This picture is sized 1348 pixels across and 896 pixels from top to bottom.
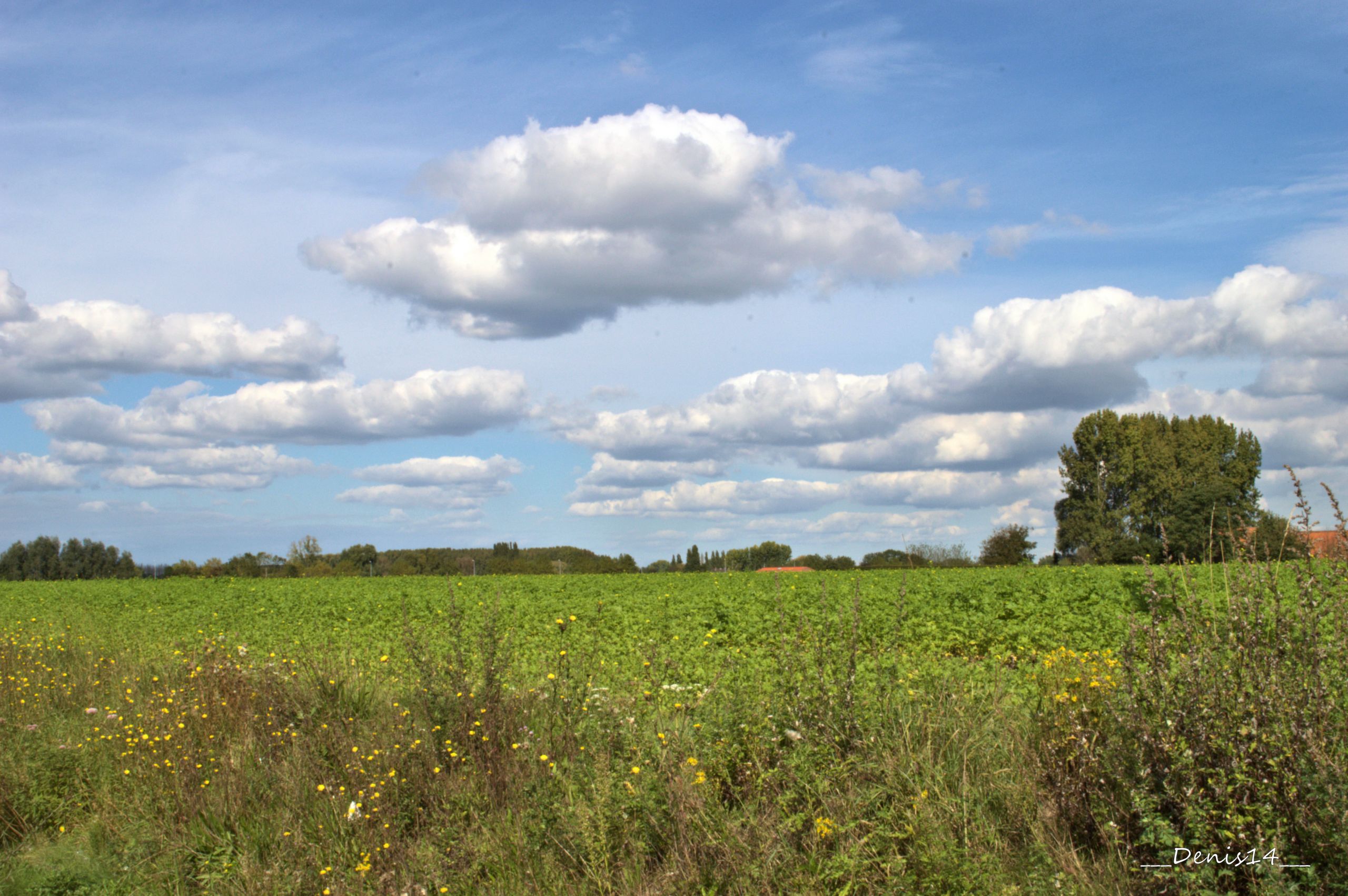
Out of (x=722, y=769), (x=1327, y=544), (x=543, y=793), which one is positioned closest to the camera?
(x=1327, y=544)

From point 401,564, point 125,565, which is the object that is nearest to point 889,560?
point 401,564

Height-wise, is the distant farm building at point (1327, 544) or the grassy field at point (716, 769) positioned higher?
the distant farm building at point (1327, 544)

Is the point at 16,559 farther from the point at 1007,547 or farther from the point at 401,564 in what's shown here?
the point at 1007,547

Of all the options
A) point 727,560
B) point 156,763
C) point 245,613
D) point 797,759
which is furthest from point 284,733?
point 727,560

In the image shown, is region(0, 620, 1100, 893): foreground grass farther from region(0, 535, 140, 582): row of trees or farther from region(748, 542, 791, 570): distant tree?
region(0, 535, 140, 582): row of trees

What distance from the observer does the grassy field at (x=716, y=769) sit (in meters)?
4.17

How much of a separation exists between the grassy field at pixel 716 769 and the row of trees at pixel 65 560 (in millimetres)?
96073

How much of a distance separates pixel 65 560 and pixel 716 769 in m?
112

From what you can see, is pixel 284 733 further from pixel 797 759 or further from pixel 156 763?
pixel 797 759

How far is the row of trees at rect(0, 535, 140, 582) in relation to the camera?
296 ft

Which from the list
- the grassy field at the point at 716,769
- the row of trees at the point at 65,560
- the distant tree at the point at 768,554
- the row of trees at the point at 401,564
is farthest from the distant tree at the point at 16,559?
the grassy field at the point at 716,769

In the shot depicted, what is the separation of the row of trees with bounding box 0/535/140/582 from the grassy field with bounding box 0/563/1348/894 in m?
96.1

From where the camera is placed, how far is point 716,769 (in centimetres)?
529

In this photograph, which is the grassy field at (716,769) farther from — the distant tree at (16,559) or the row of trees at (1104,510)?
the distant tree at (16,559)
